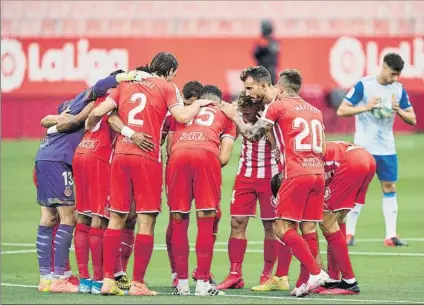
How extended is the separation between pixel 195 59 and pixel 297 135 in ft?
63.7

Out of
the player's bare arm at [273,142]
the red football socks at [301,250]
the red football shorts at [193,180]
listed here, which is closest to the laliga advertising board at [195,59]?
the player's bare arm at [273,142]

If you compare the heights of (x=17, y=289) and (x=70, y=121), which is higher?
(x=70, y=121)

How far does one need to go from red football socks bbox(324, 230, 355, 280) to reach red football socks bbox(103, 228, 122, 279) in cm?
197

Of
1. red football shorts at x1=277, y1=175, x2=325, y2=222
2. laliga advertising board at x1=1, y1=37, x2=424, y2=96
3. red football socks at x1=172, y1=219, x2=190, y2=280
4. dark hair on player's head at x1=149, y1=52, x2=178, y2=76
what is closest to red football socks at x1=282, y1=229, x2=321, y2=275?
red football shorts at x1=277, y1=175, x2=325, y2=222

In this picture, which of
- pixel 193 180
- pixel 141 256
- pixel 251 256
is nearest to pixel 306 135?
pixel 193 180

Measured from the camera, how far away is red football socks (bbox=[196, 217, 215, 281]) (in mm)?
11305

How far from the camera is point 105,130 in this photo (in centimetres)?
1173

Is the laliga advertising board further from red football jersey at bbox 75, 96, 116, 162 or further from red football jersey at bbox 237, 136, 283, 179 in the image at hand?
red football jersey at bbox 75, 96, 116, 162

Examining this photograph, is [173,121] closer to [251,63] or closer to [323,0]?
[251,63]

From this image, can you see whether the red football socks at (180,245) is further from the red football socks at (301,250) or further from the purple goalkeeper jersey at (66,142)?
the purple goalkeeper jersey at (66,142)

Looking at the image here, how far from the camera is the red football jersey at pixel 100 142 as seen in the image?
11.7m

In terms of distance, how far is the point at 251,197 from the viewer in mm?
12203

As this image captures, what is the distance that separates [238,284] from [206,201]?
3.68ft

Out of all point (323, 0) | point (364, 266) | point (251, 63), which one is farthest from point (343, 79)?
point (364, 266)
